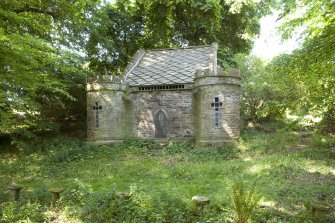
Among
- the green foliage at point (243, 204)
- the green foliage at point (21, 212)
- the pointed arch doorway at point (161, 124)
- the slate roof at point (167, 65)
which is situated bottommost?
the green foliage at point (21, 212)

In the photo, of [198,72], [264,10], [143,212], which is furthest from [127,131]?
[264,10]

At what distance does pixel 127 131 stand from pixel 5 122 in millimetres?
9428

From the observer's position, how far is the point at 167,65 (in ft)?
64.0

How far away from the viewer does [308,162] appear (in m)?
12.1

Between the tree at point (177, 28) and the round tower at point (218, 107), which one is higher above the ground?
the tree at point (177, 28)

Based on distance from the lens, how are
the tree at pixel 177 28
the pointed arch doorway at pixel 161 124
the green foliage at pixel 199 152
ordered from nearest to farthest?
1. the green foliage at pixel 199 152
2. the pointed arch doorway at pixel 161 124
3. the tree at pixel 177 28

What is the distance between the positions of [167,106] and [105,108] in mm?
3488

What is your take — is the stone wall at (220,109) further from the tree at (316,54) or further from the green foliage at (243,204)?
the green foliage at (243,204)

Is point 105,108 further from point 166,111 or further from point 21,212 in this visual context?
point 21,212

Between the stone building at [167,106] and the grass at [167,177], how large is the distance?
3.47 ft

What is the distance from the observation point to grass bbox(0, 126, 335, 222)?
7102 mm

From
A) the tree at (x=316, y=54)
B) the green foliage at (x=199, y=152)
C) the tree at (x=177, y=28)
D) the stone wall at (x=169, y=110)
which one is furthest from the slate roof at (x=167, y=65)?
the tree at (x=316, y=54)

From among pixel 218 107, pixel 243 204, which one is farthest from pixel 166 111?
pixel 243 204

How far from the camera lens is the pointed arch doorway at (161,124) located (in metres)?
17.5
